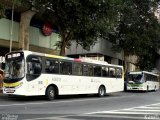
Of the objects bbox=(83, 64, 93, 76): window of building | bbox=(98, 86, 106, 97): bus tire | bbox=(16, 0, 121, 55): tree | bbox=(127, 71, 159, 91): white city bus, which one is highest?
bbox=(16, 0, 121, 55): tree

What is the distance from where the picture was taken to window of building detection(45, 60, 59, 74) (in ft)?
74.4

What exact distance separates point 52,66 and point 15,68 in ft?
8.89

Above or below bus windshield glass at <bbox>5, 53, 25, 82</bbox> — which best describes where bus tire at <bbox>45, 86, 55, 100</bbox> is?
below

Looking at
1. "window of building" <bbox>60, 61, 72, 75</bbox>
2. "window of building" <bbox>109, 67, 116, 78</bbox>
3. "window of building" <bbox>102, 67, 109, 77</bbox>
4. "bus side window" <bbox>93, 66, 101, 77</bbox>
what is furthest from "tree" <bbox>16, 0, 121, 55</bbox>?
"window of building" <bbox>60, 61, 72, 75</bbox>

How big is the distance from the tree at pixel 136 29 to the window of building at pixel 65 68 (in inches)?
890

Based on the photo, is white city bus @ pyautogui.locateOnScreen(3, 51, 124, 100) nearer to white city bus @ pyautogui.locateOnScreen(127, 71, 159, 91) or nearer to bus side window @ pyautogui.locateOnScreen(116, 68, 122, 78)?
bus side window @ pyautogui.locateOnScreen(116, 68, 122, 78)

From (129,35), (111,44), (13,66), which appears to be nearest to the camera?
(13,66)

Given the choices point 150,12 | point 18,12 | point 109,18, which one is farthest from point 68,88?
point 150,12

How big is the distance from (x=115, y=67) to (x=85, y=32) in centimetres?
387

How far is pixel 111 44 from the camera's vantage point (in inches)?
2090

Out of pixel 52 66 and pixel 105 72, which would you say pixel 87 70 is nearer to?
pixel 105 72

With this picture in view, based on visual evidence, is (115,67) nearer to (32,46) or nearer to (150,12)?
(32,46)

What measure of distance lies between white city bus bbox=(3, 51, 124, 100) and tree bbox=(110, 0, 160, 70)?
60.7 ft

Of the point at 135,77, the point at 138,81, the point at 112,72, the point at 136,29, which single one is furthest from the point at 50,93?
the point at 136,29
